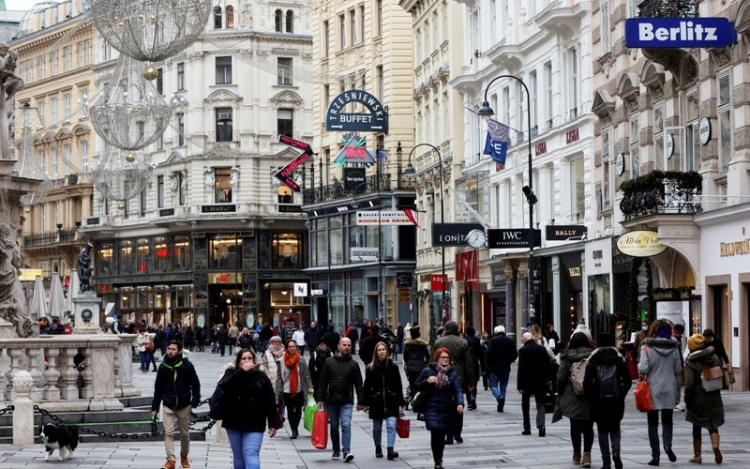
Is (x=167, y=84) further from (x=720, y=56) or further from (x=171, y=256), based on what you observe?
(x=720, y=56)

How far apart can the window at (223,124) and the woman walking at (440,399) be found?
Result: 242 ft

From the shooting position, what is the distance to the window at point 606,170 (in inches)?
1652

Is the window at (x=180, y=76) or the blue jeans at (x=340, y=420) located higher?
the window at (x=180, y=76)

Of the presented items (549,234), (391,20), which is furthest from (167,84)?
(549,234)

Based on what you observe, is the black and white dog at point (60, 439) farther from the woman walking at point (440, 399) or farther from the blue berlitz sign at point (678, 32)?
the blue berlitz sign at point (678, 32)

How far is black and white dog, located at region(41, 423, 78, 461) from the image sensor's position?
1909 cm

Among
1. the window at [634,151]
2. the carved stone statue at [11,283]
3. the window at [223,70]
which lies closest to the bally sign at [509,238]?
the window at [634,151]

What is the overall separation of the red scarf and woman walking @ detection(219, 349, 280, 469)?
349 inches

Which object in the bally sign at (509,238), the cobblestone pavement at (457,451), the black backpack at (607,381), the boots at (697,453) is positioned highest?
the bally sign at (509,238)

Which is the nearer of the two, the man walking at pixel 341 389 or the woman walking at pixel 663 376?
the woman walking at pixel 663 376

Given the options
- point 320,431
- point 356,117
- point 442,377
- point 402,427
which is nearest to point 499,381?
point 402,427

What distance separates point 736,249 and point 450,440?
1152 cm

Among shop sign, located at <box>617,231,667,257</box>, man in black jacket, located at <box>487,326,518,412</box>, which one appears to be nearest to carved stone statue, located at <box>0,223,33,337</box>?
man in black jacket, located at <box>487,326,518,412</box>

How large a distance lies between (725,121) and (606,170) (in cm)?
973
